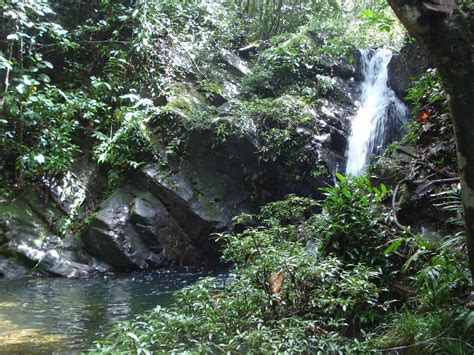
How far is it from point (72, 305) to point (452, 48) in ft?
17.4

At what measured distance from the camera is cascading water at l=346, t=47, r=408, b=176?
983cm

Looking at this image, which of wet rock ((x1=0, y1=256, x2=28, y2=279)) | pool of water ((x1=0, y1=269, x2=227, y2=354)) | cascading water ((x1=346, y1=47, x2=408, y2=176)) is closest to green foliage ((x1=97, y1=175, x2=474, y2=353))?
pool of water ((x1=0, y1=269, x2=227, y2=354))

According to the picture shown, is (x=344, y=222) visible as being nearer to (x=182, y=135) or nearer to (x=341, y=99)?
(x=182, y=135)

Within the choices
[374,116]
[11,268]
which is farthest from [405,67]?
[11,268]

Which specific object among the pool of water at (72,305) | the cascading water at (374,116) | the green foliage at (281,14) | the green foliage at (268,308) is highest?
the green foliage at (281,14)

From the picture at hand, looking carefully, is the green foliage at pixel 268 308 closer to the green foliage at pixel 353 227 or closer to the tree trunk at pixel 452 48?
the green foliage at pixel 353 227

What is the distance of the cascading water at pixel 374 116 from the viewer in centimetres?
983

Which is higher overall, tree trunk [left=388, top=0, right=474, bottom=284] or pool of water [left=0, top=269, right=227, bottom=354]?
tree trunk [left=388, top=0, right=474, bottom=284]

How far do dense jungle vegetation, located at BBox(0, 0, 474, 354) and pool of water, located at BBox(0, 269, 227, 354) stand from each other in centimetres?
112

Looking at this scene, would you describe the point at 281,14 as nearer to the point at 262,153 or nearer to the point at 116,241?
the point at 262,153

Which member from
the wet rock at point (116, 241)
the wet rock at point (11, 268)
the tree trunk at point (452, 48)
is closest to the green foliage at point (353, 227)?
the tree trunk at point (452, 48)

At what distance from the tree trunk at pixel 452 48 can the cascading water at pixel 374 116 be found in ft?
22.0

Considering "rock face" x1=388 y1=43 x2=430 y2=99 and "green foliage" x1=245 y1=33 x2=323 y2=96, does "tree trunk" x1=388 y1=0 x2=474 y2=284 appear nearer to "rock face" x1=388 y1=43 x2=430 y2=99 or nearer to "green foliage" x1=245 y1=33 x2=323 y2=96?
"rock face" x1=388 y1=43 x2=430 y2=99

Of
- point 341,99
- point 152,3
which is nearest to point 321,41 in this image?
point 341,99
